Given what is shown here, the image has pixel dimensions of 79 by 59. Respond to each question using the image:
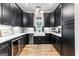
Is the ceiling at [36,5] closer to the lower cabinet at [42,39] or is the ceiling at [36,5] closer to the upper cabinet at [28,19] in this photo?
the upper cabinet at [28,19]

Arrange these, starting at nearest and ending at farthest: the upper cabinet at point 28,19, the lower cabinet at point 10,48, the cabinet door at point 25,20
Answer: the lower cabinet at point 10,48, the cabinet door at point 25,20, the upper cabinet at point 28,19

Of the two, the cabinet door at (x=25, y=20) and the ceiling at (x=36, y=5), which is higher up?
the ceiling at (x=36, y=5)

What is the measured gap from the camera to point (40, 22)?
856 cm

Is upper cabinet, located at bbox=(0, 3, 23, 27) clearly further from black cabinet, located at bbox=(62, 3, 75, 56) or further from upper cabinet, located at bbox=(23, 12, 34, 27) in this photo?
upper cabinet, located at bbox=(23, 12, 34, 27)

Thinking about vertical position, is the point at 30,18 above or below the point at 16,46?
above

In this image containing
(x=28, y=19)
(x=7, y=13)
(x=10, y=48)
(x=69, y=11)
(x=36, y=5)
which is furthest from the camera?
(x=28, y=19)

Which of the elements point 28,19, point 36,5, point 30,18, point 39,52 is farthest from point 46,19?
point 39,52

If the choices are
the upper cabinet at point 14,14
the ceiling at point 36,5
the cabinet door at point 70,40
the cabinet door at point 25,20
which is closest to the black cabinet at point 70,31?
the cabinet door at point 70,40

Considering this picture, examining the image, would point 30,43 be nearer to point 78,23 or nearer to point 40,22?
point 40,22

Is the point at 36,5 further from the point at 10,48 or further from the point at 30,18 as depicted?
the point at 10,48

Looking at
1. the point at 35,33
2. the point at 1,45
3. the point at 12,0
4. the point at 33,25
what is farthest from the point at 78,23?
the point at 33,25

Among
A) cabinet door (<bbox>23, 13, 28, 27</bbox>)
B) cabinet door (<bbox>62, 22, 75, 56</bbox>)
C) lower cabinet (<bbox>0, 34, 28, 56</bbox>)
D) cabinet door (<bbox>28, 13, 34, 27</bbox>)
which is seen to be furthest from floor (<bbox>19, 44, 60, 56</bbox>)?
cabinet door (<bbox>28, 13, 34, 27</bbox>)

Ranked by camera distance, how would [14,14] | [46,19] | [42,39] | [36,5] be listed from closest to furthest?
[14,14], [36,5], [42,39], [46,19]

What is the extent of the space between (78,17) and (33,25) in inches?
296
